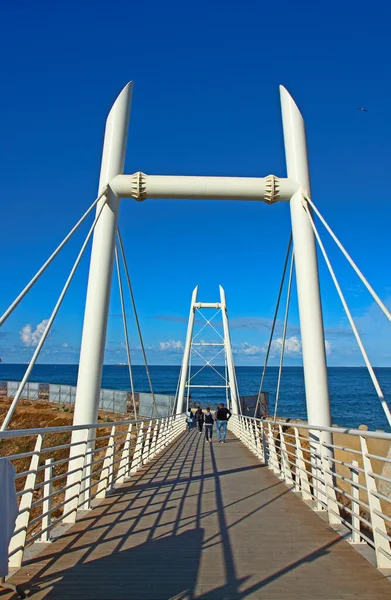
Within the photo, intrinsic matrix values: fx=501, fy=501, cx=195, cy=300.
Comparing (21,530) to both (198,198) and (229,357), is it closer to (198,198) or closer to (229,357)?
(198,198)

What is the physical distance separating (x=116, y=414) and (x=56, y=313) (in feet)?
84.4

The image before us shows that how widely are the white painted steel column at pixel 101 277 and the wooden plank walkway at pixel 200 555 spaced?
1.54 metres

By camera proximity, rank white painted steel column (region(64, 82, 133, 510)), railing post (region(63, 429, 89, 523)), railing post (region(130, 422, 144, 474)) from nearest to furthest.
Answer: railing post (region(63, 429, 89, 523))
white painted steel column (region(64, 82, 133, 510))
railing post (region(130, 422, 144, 474))

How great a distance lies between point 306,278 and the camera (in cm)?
825

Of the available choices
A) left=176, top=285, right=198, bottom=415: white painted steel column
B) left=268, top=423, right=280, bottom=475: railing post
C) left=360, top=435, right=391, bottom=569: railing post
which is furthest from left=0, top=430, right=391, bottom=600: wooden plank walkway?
left=176, top=285, right=198, bottom=415: white painted steel column

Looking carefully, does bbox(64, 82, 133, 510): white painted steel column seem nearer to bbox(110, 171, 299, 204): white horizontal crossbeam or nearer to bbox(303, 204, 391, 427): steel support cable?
bbox(110, 171, 299, 204): white horizontal crossbeam

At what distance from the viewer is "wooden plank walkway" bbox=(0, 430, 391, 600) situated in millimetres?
3555

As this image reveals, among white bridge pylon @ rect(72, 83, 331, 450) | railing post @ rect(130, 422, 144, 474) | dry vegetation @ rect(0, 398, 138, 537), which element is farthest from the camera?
dry vegetation @ rect(0, 398, 138, 537)

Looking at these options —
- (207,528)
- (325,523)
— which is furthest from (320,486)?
(207,528)

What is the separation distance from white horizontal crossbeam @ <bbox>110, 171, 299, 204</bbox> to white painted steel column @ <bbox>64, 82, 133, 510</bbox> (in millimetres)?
376

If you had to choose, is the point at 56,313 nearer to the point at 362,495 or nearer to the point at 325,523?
the point at 325,523

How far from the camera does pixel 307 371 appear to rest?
26.3ft

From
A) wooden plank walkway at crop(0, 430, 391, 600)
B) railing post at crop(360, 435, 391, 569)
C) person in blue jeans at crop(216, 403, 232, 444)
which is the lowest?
wooden plank walkway at crop(0, 430, 391, 600)

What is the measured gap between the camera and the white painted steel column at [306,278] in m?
7.86
